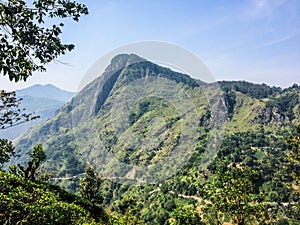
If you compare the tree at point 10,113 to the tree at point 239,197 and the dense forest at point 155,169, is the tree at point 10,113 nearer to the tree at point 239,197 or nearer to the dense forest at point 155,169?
the dense forest at point 155,169

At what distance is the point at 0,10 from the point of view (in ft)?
18.8

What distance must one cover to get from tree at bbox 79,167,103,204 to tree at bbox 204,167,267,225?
26.3 metres

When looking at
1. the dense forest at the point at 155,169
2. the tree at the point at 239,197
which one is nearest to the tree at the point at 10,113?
the dense forest at the point at 155,169

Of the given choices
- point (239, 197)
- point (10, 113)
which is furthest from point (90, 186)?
point (10, 113)

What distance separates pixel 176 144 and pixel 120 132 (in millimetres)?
54276

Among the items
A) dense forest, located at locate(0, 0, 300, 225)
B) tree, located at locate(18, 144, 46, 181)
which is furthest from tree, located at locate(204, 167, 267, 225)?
tree, located at locate(18, 144, 46, 181)

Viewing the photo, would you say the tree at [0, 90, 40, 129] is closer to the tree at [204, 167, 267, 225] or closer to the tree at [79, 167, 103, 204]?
the tree at [204, 167, 267, 225]

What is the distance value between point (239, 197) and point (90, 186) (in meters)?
28.8

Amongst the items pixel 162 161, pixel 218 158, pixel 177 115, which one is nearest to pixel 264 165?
pixel 218 158

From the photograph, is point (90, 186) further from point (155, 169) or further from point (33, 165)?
point (155, 169)

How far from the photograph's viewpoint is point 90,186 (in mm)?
43281

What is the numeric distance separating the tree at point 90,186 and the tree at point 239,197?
26334 millimetres

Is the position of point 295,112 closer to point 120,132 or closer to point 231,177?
point 120,132

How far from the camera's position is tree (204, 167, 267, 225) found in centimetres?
1925
